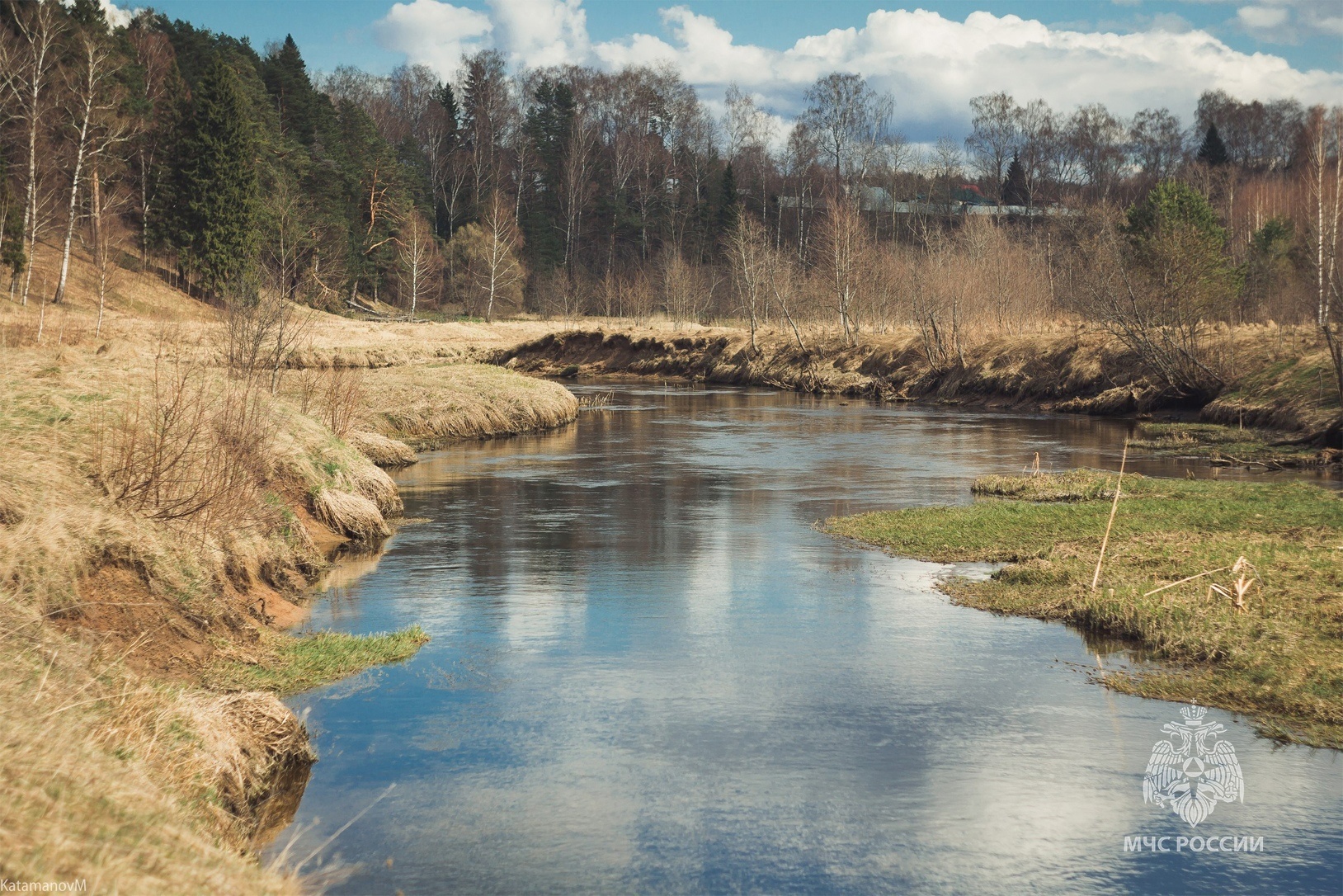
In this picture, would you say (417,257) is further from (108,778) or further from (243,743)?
(108,778)

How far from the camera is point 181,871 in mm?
5523

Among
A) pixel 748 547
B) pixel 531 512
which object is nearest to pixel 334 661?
pixel 748 547

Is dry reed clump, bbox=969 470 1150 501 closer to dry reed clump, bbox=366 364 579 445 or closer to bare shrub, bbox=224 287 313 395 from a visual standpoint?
bare shrub, bbox=224 287 313 395

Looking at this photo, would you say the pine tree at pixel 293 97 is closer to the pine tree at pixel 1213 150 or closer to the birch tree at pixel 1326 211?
the birch tree at pixel 1326 211

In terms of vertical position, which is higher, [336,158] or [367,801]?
[336,158]

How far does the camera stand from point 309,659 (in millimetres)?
11531

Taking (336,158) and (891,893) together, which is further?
(336,158)

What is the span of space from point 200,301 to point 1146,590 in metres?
56.6

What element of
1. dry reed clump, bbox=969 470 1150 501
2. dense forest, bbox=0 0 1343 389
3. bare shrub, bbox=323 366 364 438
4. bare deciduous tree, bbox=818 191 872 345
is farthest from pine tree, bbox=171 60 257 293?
dry reed clump, bbox=969 470 1150 501

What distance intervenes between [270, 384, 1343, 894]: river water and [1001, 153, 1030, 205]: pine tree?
302 feet

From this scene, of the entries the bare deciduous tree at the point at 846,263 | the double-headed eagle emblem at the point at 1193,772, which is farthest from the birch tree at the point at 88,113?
the double-headed eagle emblem at the point at 1193,772

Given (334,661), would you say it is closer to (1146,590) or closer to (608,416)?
(1146,590)

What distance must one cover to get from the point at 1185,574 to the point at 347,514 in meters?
11.8

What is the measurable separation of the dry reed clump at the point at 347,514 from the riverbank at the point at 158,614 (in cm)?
3
